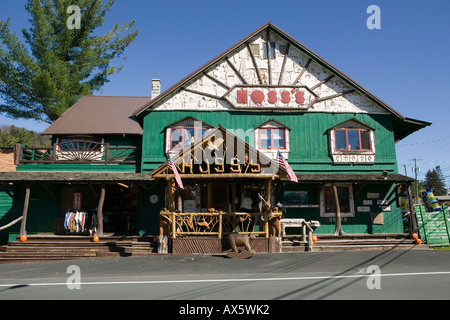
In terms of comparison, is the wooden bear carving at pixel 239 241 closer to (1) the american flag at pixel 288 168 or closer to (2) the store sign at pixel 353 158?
(1) the american flag at pixel 288 168

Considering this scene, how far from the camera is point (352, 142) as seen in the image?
17.4m

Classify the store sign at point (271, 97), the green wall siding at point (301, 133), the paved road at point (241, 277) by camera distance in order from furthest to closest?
1. the store sign at point (271, 97)
2. the green wall siding at point (301, 133)
3. the paved road at point (241, 277)

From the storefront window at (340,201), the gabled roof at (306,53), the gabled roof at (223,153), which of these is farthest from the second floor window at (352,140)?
the gabled roof at (223,153)

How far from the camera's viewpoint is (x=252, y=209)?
16.2 m

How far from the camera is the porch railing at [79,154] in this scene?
1720 cm

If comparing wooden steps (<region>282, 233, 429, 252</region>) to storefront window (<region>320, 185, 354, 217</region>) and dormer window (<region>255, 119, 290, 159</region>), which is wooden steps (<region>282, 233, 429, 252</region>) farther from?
dormer window (<region>255, 119, 290, 159</region>)

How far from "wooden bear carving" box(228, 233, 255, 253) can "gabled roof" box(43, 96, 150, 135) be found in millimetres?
9214

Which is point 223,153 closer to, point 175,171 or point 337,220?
point 175,171

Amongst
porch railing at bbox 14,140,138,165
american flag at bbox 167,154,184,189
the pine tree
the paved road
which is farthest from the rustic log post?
the pine tree

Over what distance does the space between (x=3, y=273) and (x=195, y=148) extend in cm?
783

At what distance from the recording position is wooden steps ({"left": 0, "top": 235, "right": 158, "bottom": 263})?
13.4 meters

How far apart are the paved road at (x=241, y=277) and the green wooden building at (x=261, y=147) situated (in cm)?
435
